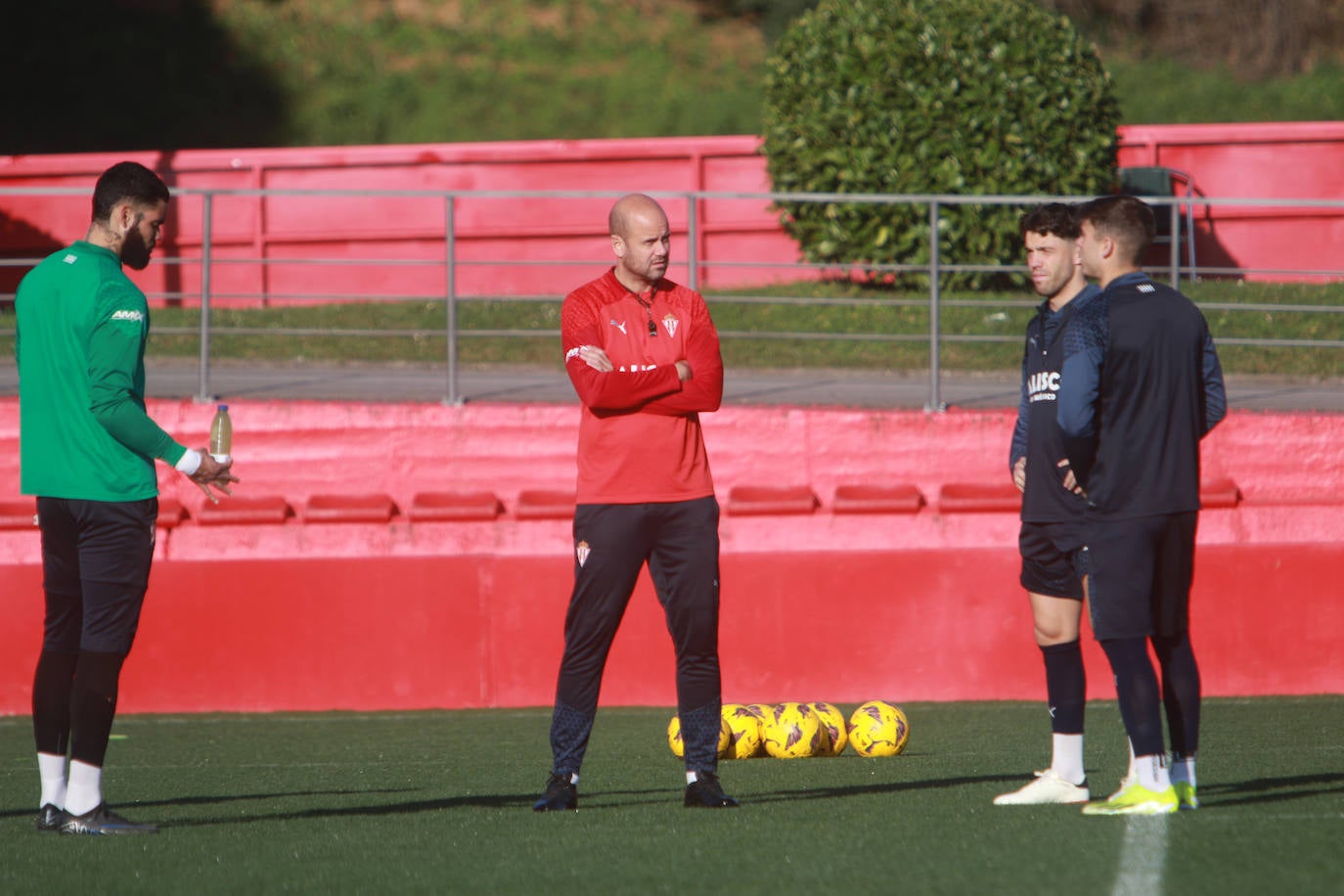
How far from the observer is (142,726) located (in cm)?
873

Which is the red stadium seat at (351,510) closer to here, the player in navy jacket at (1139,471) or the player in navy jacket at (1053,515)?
the player in navy jacket at (1053,515)

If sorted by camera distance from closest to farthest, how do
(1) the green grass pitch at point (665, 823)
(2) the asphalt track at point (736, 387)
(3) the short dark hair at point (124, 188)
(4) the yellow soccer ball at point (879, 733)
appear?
(1) the green grass pitch at point (665, 823) → (3) the short dark hair at point (124, 188) → (4) the yellow soccer ball at point (879, 733) → (2) the asphalt track at point (736, 387)

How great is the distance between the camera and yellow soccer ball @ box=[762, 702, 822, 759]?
7055 millimetres

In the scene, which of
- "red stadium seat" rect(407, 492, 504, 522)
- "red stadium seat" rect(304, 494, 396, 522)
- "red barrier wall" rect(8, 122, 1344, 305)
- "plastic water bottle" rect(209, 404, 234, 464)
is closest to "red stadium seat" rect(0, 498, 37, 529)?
"red stadium seat" rect(304, 494, 396, 522)

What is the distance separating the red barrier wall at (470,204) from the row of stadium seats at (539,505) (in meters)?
7.18

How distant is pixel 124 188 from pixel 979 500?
5.43 meters

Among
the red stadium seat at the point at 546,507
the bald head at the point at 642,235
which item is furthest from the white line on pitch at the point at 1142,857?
the red stadium seat at the point at 546,507

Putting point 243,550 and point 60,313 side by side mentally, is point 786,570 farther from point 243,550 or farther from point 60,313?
point 60,313

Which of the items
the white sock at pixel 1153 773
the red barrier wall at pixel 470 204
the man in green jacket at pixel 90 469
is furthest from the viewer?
the red barrier wall at pixel 470 204

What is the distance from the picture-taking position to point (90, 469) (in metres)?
5.02

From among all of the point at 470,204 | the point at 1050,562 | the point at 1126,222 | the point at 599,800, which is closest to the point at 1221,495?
the point at 1050,562

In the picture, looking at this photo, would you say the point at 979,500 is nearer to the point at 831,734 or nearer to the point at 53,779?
the point at 831,734

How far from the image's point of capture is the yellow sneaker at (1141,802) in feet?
16.1

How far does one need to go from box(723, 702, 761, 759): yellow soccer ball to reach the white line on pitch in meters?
2.44
